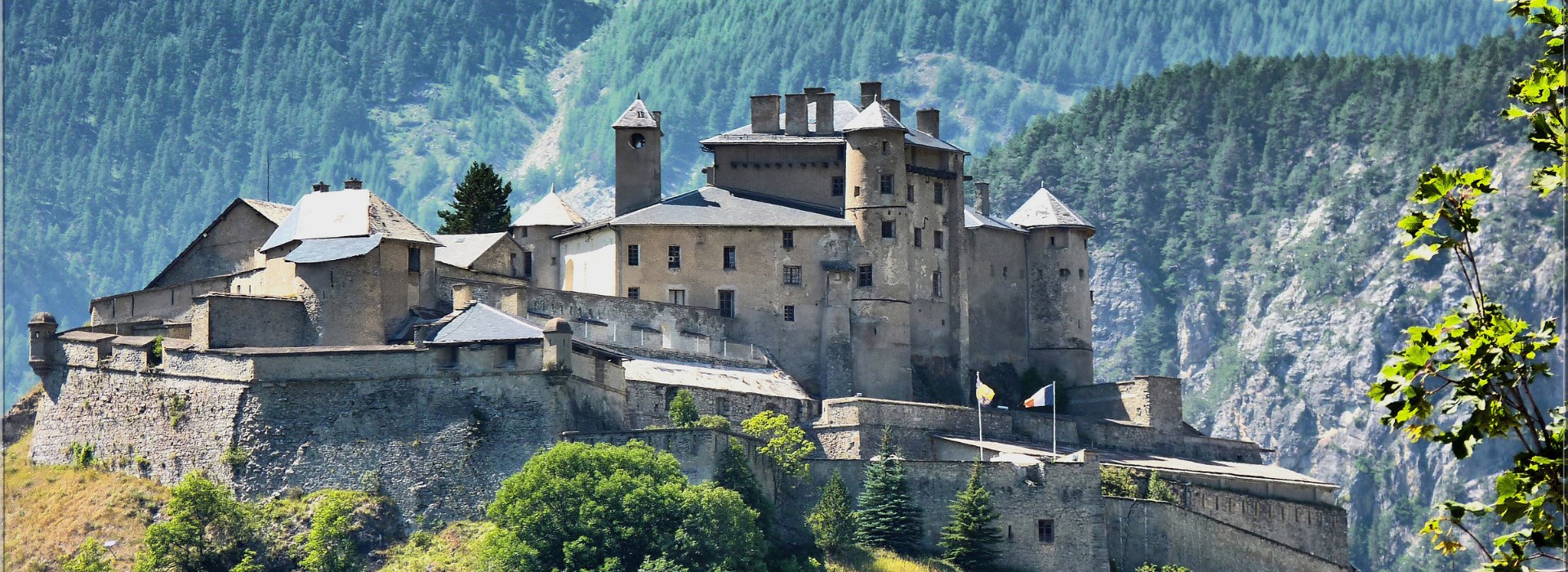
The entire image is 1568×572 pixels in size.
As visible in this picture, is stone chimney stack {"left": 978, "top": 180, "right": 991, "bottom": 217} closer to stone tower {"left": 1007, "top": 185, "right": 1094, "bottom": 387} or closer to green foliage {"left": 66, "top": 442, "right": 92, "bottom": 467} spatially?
stone tower {"left": 1007, "top": 185, "right": 1094, "bottom": 387}

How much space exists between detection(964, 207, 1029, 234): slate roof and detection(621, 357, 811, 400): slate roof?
436 inches

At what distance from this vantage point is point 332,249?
208 ft

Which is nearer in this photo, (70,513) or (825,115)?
(70,513)

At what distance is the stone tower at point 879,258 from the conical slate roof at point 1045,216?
27.5 ft

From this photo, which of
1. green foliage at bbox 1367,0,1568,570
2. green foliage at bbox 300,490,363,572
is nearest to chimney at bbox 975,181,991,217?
green foliage at bbox 300,490,363,572

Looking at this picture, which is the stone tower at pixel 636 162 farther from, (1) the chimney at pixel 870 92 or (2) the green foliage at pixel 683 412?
(2) the green foliage at pixel 683 412

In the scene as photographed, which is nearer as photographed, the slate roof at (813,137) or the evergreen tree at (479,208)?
the slate roof at (813,137)

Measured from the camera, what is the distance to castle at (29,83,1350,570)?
193 feet

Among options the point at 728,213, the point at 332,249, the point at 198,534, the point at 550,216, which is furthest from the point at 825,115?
the point at 198,534

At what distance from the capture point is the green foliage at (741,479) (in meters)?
58.4

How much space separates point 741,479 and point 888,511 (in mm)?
4709

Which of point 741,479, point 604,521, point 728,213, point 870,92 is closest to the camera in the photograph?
point 604,521

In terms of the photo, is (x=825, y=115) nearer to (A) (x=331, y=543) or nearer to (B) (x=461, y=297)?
(B) (x=461, y=297)

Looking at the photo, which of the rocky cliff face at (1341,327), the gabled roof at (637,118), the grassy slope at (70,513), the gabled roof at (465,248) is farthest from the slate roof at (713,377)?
the rocky cliff face at (1341,327)
